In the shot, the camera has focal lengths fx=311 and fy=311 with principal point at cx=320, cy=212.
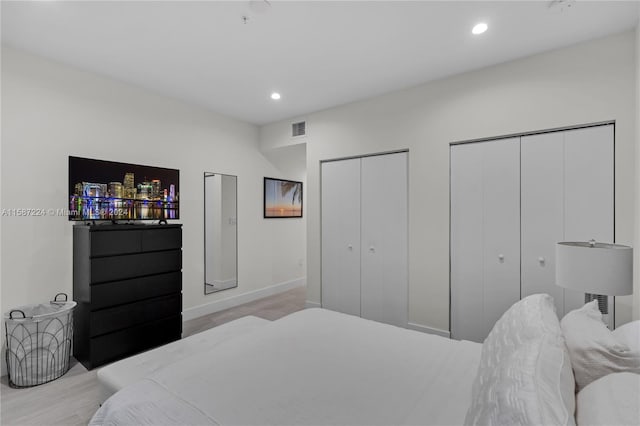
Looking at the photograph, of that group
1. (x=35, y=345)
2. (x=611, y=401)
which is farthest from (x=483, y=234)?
(x=35, y=345)

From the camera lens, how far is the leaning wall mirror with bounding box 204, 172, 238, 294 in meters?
4.07

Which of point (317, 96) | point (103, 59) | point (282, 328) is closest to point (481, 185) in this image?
point (317, 96)

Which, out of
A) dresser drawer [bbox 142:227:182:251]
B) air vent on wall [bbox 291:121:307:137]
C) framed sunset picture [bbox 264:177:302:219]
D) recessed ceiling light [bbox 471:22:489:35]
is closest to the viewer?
recessed ceiling light [bbox 471:22:489:35]

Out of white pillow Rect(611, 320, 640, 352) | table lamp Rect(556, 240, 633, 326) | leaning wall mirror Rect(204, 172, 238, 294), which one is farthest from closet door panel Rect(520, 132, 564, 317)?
leaning wall mirror Rect(204, 172, 238, 294)

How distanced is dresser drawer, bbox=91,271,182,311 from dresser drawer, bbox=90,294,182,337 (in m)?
0.05

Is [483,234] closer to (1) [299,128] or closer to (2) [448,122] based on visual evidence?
(2) [448,122]

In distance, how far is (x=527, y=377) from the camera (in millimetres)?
869

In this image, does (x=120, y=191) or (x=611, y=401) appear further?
(x=120, y=191)

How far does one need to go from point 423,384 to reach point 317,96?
10.2 ft

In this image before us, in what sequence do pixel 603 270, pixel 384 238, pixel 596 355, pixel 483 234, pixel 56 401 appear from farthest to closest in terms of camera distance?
pixel 384 238
pixel 483 234
pixel 56 401
pixel 603 270
pixel 596 355

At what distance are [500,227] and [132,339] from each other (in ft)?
11.6

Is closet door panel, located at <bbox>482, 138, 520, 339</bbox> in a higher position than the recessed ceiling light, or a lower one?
lower

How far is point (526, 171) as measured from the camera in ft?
9.04

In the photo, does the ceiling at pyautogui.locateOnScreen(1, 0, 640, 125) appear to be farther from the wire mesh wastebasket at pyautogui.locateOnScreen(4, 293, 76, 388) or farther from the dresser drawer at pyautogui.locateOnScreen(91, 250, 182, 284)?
the wire mesh wastebasket at pyautogui.locateOnScreen(4, 293, 76, 388)
